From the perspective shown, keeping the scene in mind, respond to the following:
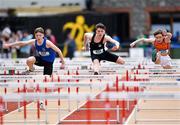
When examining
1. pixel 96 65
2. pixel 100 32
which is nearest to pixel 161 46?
pixel 100 32

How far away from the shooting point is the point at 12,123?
15727 mm

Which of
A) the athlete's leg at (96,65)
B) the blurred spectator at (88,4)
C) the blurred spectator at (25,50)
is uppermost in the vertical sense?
the blurred spectator at (88,4)

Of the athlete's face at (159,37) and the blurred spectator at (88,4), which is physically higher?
the blurred spectator at (88,4)

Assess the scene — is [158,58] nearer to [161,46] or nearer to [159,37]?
[161,46]

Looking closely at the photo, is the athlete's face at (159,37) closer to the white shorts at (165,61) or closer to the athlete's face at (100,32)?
the white shorts at (165,61)

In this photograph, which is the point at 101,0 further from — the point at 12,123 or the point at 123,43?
the point at 12,123

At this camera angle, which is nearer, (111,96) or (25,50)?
(111,96)

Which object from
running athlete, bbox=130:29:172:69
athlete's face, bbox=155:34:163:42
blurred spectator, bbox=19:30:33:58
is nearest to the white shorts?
running athlete, bbox=130:29:172:69

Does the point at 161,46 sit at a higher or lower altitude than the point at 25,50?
lower

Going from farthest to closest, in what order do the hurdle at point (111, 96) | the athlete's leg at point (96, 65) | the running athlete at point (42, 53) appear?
the athlete's leg at point (96, 65) → the running athlete at point (42, 53) → the hurdle at point (111, 96)

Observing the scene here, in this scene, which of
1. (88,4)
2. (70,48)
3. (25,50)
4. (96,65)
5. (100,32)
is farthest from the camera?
(88,4)

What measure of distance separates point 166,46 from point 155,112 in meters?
3.19

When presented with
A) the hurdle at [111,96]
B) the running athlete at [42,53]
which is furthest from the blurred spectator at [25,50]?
the hurdle at [111,96]

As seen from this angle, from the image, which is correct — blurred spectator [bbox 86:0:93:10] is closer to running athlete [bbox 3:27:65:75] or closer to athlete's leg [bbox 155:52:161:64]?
athlete's leg [bbox 155:52:161:64]
